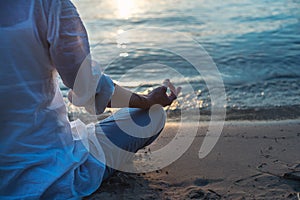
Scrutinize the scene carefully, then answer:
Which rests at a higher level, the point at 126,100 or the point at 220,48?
the point at 126,100

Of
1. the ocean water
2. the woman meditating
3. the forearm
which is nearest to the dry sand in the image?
the woman meditating

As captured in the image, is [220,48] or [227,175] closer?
[227,175]

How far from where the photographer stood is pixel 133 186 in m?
2.47

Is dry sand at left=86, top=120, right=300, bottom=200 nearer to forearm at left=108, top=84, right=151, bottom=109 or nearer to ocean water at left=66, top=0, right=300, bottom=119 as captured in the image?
forearm at left=108, top=84, right=151, bottom=109

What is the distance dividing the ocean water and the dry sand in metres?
0.97

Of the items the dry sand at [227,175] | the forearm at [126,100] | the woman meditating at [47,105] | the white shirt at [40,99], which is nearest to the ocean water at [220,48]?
the dry sand at [227,175]

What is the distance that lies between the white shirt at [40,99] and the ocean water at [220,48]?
224cm

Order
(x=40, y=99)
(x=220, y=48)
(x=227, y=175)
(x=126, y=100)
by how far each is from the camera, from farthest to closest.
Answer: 1. (x=220, y=48)
2. (x=227, y=175)
3. (x=126, y=100)
4. (x=40, y=99)

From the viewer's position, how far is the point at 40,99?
1919 mm

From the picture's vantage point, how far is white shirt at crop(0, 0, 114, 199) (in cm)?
175

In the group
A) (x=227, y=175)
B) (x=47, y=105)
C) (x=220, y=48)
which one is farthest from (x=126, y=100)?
(x=220, y=48)

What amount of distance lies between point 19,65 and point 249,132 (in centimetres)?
213

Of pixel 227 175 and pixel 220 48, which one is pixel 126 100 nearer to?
pixel 227 175

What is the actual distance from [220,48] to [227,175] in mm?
4369
